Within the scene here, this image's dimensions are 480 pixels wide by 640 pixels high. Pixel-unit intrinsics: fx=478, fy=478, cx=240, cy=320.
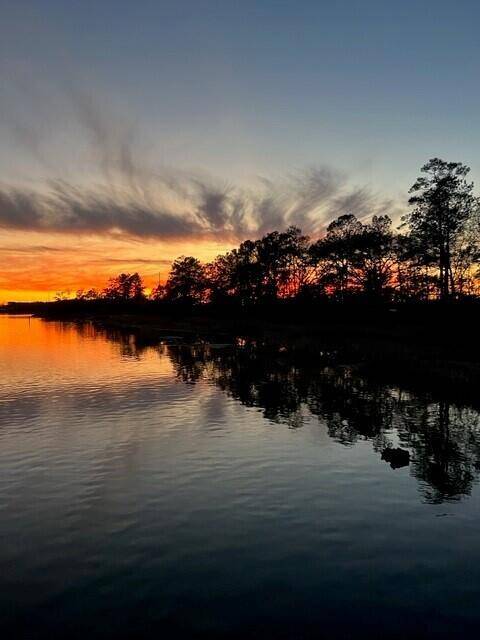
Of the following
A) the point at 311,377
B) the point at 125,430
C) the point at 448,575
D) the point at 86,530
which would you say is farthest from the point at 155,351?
the point at 448,575

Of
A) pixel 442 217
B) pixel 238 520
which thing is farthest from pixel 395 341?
pixel 238 520

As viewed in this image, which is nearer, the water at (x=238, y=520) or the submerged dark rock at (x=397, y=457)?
the water at (x=238, y=520)

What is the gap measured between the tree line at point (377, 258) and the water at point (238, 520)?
161 ft

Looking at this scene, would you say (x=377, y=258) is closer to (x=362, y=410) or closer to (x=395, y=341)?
(x=395, y=341)

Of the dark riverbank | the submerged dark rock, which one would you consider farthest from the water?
the dark riverbank

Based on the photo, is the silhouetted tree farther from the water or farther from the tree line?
the water

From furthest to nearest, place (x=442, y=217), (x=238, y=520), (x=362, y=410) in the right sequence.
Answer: (x=442, y=217) < (x=362, y=410) < (x=238, y=520)

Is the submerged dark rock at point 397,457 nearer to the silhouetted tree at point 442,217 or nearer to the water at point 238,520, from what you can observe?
the water at point 238,520

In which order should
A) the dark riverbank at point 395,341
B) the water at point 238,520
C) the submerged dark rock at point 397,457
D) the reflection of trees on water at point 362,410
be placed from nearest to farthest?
the water at point 238,520, the submerged dark rock at point 397,457, the reflection of trees on water at point 362,410, the dark riverbank at point 395,341

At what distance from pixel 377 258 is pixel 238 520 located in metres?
98.8

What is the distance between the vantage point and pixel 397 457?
24734 mm

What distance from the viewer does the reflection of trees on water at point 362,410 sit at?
24.7 meters

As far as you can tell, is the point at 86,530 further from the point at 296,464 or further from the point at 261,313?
the point at 261,313

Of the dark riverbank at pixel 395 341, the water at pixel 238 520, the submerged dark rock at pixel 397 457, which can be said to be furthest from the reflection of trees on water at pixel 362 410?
the dark riverbank at pixel 395 341
